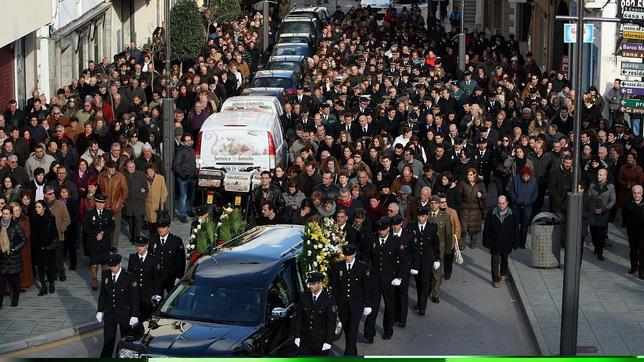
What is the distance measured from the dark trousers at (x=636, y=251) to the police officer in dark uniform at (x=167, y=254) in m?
7.33

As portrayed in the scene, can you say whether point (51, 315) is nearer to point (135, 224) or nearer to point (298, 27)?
point (135, 224)

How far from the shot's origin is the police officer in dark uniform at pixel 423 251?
67.8 ft

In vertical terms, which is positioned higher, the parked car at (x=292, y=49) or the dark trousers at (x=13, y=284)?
the parked car at (x=292, y=49)

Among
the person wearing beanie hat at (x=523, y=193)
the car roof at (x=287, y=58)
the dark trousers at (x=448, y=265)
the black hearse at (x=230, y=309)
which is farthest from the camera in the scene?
the car roof at (x=287, y=58)

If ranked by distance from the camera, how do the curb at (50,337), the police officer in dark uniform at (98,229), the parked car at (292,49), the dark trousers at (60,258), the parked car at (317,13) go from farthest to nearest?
1. the parked car at (317,13)
2. the parked car at (292,49)
3. the dark trousers at (60,258)
4. the police officer in dark uniform at (98,229)
5. the curb at (50,337)

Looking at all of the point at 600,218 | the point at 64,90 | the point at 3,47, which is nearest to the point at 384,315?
the point at 600,218

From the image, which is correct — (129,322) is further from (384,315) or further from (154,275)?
(384,315)

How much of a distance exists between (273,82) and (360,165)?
12.8 meters

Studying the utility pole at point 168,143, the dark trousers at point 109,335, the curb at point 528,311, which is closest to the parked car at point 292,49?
the utility pole at point 168,143

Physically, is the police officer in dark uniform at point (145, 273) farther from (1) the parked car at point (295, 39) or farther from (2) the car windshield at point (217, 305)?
(1) the parked car at point (295, 39)

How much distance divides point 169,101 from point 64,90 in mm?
5461

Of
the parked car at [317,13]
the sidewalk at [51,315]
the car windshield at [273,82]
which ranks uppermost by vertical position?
the parked car at [317,13]

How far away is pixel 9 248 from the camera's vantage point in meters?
20.8

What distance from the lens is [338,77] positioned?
3834 centimetres
